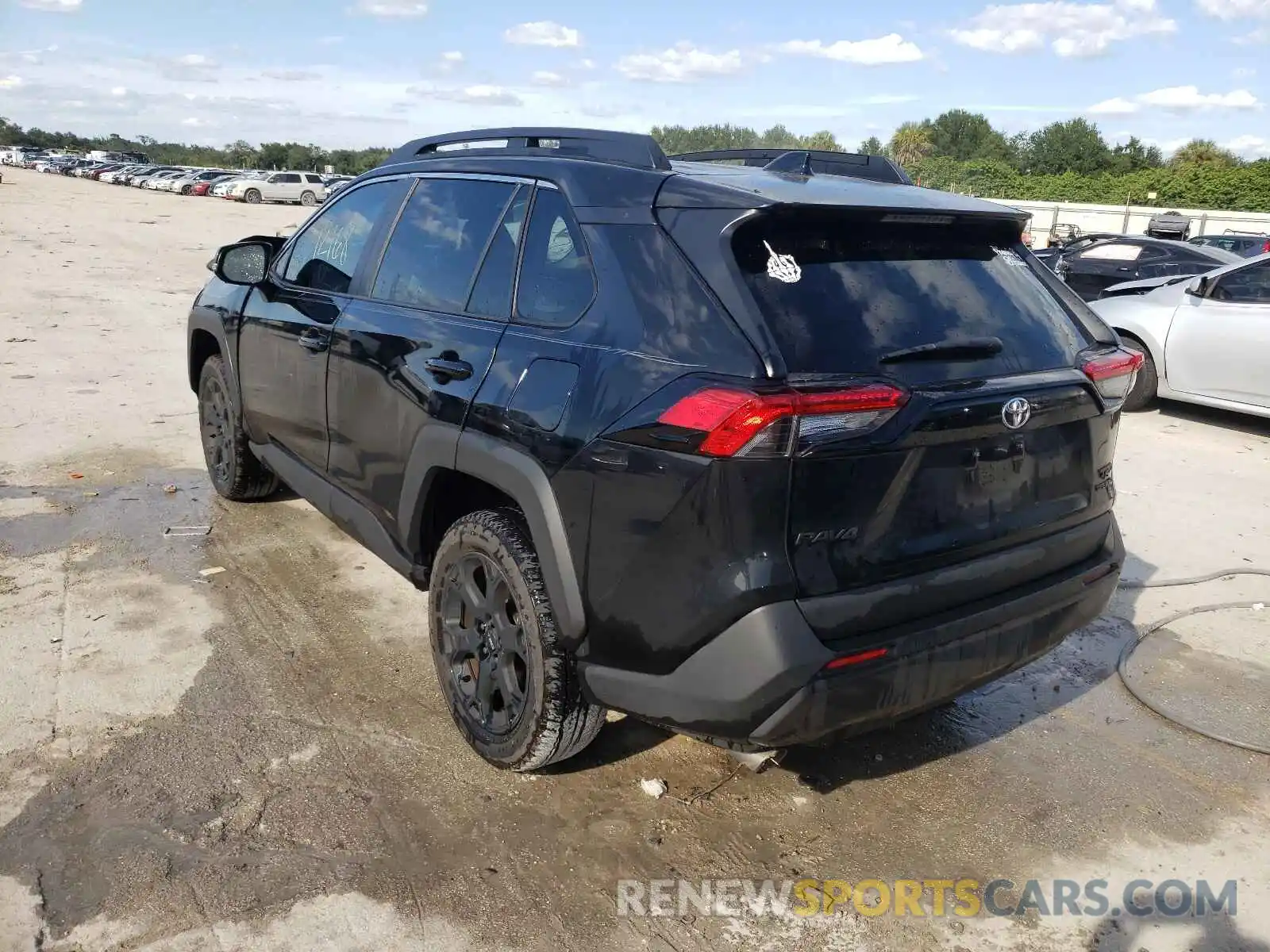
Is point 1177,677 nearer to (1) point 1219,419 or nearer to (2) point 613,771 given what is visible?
(2) point 613,771

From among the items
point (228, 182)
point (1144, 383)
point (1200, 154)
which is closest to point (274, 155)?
point (228, 182)

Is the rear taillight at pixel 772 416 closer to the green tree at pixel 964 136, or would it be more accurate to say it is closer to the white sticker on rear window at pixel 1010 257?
the white sticker on rear window at pixel 1010 257

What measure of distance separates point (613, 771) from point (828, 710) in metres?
1.08

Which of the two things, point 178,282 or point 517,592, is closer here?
point 517,592

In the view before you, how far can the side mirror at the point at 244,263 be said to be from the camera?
4758mm

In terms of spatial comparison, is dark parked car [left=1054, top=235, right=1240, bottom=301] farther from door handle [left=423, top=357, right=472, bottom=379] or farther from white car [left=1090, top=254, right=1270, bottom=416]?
door handle [left=423, top=357, right=472, bottom=379]

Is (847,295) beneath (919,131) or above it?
beneath

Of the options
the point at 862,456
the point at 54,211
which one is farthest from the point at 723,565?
the point at 54,211

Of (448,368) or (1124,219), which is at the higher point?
(1124,219)

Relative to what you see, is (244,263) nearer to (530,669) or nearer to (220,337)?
(220,337)

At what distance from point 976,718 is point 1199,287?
618cm

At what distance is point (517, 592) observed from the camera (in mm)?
2898

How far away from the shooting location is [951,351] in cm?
263

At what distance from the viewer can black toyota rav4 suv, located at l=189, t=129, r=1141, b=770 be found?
236 cm
